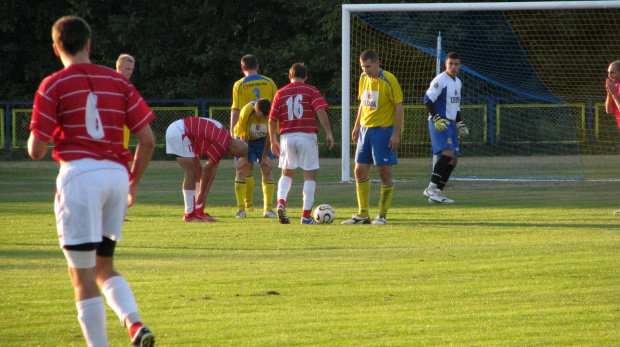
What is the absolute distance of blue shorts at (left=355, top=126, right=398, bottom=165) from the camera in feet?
34.4

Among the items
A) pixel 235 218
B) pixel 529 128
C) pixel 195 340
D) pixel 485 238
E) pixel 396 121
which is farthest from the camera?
pixel 529 128

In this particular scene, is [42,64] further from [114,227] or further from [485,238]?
[114,227]

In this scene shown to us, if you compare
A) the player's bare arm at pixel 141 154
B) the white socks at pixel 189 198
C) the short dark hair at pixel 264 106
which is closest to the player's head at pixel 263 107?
the short dark hair at pixel 264 106

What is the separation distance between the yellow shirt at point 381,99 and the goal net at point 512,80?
33.1 feet

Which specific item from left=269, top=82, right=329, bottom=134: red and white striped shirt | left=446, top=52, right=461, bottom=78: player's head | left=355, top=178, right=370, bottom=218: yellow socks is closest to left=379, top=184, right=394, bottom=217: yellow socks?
left=355, top=178, right=370, bottom=218: yellow socks

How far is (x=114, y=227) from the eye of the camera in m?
4.45

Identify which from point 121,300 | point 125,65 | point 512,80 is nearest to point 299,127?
point 125,65

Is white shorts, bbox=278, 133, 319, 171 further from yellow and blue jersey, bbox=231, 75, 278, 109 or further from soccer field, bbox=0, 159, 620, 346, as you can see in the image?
yellow and blue jersey, bbox=231, 75, 278, 109

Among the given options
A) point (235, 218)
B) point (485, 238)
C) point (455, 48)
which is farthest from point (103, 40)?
point (485, 238)

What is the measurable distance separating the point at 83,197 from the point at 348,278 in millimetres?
3178

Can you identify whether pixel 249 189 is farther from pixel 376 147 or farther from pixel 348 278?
pixel 348 278

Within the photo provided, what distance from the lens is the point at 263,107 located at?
1100 cm

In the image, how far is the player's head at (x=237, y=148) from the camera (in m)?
11.0

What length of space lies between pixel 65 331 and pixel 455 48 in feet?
68.0
